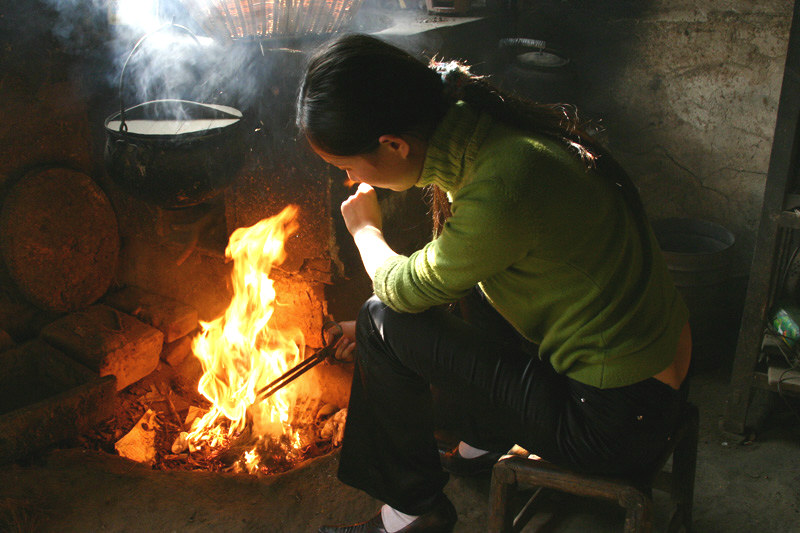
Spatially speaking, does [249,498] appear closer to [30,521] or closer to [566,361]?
[30,521]

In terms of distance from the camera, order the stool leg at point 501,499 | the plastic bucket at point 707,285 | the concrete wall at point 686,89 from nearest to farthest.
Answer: the stool leg at point 501,499 < the plastic bucket at point 707,285 < the concrete wall at point 686,89

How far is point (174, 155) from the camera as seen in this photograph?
2.51 meters

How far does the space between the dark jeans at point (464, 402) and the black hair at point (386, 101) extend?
1.83ft

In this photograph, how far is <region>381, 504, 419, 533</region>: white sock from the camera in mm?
2137

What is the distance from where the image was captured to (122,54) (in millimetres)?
3467

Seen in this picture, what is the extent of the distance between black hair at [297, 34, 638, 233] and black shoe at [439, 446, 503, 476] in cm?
130

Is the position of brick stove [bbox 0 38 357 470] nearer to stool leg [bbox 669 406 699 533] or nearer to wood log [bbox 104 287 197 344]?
wood log [bbox 104 287 197 344]

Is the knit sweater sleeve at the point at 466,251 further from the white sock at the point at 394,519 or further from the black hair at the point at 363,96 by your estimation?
the white sock at the point at 394,519

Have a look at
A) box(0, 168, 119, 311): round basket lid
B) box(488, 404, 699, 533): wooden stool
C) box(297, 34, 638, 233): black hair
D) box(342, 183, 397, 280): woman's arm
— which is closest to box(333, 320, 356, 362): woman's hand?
box(342, 183, 397, 280): woman's arm

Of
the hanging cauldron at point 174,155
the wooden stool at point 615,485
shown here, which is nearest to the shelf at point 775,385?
the wooden stool at point 615,485

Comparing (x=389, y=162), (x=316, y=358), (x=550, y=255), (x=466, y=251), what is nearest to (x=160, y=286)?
(x=316, y=358)

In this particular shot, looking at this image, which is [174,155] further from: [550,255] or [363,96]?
[550,255]

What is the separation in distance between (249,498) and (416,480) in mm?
884

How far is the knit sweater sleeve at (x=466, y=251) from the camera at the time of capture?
1.53 metres
